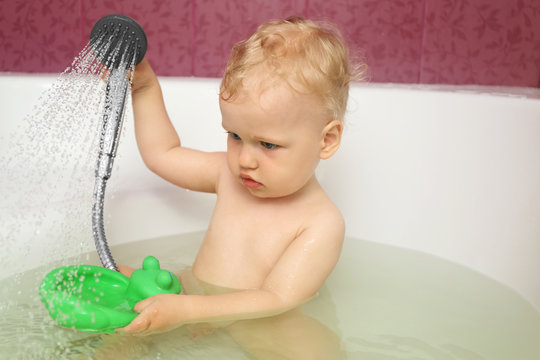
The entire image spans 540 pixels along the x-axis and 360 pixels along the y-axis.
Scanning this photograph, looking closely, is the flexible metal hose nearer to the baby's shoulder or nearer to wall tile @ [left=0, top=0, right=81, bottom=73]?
the baby's shoulder

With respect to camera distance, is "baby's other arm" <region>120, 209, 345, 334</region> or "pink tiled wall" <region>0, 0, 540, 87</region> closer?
"baby's other arm" <region>120, 209, 345, 334</region>

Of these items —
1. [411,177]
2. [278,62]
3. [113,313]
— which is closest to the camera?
[113,313]

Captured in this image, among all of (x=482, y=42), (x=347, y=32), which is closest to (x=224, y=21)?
(x=347, y=32)

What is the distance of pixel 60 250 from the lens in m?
0.88

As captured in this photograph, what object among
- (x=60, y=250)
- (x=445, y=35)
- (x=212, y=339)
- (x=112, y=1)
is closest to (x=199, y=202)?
A: (x=60, y=250)

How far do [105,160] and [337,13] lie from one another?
0.91 metres

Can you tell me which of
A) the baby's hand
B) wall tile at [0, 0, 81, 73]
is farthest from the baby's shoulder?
wall tile at [0, 0, 81, 73]

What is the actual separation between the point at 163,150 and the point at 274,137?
11.1 inches

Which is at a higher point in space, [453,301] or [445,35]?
[445,35]

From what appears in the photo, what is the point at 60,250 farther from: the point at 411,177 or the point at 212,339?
the point at 411,177

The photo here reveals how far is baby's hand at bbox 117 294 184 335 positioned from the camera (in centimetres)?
63

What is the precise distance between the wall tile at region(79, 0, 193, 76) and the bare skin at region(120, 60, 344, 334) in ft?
2.15

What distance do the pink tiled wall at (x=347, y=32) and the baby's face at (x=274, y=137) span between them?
82 centimetres

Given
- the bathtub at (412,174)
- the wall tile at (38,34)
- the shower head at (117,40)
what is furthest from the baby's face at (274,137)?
the wall tile at (38,34)
